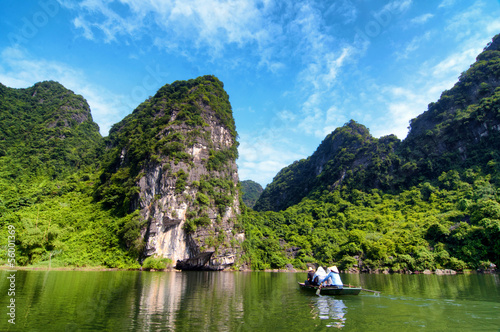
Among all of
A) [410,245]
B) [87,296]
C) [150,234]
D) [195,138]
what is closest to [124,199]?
[150,234]

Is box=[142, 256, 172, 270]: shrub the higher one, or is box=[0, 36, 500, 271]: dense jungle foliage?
box=[0, 36, 500, 271]: dense jungle foliage

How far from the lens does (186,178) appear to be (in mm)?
43688

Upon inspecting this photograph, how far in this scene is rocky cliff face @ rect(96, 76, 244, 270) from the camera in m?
39.8

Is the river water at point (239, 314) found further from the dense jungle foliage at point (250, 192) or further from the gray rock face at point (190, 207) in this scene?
the dense jungle foliage at point (250, 192)

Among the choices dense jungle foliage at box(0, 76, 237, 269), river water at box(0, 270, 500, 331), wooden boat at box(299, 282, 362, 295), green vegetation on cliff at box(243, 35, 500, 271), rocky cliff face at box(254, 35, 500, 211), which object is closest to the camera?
river water at box(0, 270, 500, 331)

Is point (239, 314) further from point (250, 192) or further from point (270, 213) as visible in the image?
point (250, 192)

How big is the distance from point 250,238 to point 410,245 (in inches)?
1091

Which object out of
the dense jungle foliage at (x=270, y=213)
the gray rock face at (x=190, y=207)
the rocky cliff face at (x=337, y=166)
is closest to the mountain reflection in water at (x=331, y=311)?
the gray rock face at (x=190, y=207)

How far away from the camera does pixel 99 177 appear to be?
5703 centimetres

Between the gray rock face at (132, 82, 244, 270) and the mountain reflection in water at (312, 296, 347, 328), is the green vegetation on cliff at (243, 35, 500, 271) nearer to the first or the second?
the gray rock face at (132, 82, 244, 270)

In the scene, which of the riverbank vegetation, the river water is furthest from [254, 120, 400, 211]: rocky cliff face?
the river water

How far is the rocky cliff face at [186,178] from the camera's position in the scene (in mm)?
39812

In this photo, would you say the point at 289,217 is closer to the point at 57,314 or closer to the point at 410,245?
the point at 410,245

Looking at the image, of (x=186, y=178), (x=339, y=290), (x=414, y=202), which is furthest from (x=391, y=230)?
(x=339, y=290)
